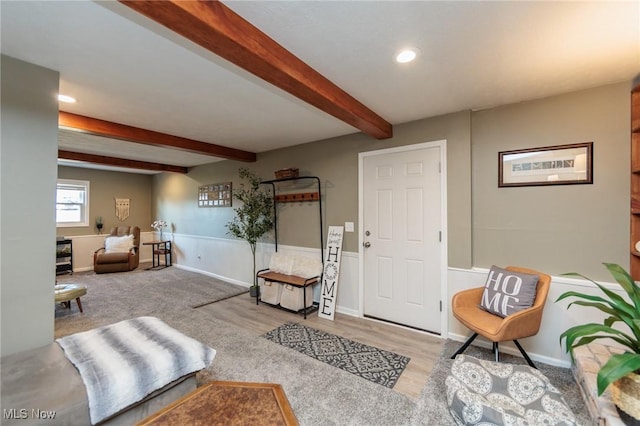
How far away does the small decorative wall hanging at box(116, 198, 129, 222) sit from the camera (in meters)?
6.82

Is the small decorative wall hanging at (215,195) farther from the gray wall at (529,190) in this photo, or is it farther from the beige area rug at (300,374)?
the gray wall at (529,190)

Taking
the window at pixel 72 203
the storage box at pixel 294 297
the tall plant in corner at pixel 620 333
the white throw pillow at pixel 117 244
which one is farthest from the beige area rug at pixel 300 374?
the window at pixel 72 203

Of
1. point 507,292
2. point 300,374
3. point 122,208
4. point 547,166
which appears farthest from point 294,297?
point 122,208

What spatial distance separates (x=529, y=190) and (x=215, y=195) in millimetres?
4975

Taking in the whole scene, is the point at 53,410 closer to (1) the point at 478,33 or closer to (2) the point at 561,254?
(1) the point at 478,33

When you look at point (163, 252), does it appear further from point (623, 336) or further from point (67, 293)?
point (623, 336)

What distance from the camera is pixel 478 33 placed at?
154 centimetres

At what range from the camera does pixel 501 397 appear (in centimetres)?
173

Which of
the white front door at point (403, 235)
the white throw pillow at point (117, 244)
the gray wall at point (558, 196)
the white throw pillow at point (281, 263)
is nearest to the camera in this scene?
the gray wall at point (558, 196)

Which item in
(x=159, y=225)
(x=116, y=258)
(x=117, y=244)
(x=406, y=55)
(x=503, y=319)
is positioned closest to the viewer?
(x=406, y=55)

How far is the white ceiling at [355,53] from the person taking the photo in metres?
1.38

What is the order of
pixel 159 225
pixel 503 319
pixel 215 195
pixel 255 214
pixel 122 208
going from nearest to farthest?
pixel 503 319 → pixel 255 214 → pixel 215 195 → pixel 159 225 → pixel 122 208

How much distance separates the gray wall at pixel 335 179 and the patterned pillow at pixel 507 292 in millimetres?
351

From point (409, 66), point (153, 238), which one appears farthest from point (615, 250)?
point (153, 238)
